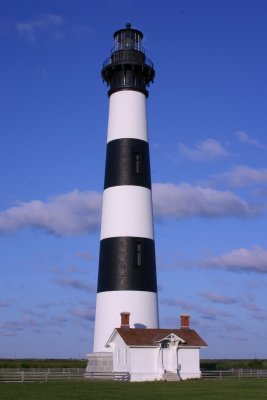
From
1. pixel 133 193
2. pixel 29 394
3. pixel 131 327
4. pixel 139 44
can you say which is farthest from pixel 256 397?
pixel 139 44

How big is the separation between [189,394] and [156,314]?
397 inches

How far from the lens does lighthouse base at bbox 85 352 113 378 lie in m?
31.5

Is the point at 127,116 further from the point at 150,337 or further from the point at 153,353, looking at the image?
the point at 153,353

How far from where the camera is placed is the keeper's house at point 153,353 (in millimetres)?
30047

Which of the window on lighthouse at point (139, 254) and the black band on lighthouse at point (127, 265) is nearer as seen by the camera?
the black band on lighthouse at point (127, 265)

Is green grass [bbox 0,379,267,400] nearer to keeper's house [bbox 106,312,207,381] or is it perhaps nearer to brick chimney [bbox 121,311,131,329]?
keeper's house [bbox 106,312,207,381]

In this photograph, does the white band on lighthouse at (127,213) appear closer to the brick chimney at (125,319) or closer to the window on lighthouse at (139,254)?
the window on lighthouse at (139,254)

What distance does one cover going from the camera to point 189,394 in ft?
72.4

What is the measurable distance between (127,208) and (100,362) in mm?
8305

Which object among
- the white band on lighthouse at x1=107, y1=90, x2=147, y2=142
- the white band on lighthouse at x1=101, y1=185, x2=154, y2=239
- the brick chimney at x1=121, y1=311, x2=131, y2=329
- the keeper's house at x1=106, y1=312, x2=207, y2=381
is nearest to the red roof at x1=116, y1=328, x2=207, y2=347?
the keeper's house at x1=106, y1=312, x2=207, y2=381

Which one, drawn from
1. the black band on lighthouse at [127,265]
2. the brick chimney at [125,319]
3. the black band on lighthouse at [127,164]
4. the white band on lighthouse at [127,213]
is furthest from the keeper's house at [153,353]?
the black band on lighthouse at [127,164]

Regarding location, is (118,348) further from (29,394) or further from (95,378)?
(29,394)

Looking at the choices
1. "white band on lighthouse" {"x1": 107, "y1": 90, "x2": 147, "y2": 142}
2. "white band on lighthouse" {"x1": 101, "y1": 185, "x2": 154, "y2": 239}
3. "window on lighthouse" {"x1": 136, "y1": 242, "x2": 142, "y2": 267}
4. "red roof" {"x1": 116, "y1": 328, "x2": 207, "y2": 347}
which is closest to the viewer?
"red roof" {"x1": 116, "y1": 328, "x2": 207, "y2": 347}

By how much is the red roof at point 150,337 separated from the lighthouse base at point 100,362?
207 centimetres
